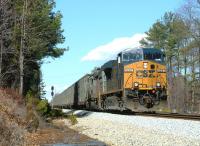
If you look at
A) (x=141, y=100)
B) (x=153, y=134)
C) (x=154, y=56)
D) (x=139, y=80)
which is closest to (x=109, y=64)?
(x=154, y=56)

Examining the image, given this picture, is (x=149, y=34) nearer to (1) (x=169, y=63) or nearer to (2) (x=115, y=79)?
(1) (x=169, y=63)

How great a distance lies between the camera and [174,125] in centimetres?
1894

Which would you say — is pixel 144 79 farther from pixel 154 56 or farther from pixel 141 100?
pixel 154 56

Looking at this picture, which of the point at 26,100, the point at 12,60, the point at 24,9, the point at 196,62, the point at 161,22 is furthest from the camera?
the point at 161,22

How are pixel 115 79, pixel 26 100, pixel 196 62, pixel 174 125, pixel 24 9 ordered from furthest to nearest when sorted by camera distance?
1. pixel 196 62
2. pixel 24 9
3. pixel 115 79
4. pixel 26 100
5. pixel 174 125

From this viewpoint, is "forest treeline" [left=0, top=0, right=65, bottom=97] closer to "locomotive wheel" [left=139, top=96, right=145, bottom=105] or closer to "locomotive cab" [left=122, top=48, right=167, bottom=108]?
"locomotive cab" [left=122, top=48, right=167, bottom=108]

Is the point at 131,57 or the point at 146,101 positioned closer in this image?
the point at 146,101

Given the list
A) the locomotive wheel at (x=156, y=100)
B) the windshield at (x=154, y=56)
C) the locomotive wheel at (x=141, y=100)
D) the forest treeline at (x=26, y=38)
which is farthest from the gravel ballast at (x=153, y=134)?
the forest treeline at (x=26, y=38)

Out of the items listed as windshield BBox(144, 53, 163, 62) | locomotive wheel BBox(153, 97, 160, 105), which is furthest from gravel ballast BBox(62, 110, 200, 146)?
windshield BBox(144, 53, 163, 62)

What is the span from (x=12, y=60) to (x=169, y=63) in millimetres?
43230

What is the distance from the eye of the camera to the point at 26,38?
34562 millimetres

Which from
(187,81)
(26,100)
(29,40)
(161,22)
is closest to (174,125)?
(26,100)

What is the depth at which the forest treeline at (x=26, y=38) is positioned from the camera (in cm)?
3312

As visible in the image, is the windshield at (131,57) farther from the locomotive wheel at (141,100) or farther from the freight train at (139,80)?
the locomotive wheel at (141,100)
